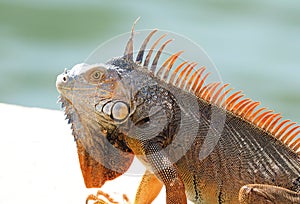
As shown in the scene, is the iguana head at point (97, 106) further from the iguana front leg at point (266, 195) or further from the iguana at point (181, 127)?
the iguana front leg at point (266, 195)

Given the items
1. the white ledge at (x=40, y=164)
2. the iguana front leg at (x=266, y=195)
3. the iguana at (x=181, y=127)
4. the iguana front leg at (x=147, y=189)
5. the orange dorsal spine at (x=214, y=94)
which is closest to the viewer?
the iguana front leg at (x=266, y=195)

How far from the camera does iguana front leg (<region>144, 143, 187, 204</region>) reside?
4648 mm

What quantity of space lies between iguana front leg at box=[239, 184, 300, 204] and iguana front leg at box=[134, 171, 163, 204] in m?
0.77

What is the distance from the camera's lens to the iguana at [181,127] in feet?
15.6

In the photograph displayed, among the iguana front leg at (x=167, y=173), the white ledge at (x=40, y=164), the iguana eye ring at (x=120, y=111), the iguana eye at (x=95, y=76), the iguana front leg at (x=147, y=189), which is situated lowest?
the white ledge at (x=40, y=164)

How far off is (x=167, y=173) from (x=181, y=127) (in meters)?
0.30

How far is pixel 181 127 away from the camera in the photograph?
4.80m

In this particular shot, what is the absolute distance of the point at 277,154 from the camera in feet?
15.8

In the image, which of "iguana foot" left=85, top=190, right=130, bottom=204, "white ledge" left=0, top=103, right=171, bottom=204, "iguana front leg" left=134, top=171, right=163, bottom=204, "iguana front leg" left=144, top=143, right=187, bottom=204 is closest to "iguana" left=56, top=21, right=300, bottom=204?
"iguana front leg" left=144, top=143, right=187, bottom=204

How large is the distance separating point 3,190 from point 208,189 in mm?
1567

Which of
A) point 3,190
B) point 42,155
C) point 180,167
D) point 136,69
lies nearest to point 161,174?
point 180,167

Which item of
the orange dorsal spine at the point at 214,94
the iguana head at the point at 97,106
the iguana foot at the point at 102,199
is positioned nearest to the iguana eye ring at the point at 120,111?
the iguana head at the point at 97,106

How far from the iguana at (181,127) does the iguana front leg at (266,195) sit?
0.06 feet

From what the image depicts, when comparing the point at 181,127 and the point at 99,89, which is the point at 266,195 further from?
the point at 99,89
